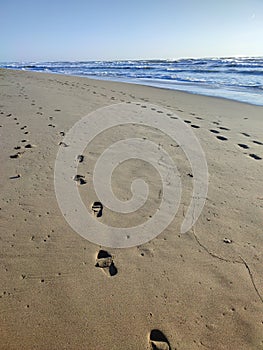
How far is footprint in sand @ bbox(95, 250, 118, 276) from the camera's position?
2.09 m

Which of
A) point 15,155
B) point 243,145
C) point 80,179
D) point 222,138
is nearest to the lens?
point 80,179

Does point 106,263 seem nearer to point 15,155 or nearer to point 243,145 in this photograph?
point 15,155

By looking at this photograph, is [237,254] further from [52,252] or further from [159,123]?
[159,123]

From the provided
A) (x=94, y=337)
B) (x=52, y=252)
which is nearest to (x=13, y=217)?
(x=52, y=252)

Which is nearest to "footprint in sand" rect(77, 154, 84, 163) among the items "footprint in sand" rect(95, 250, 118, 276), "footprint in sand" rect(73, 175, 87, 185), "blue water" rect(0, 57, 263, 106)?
"footprint in sand" rect(73, 175, 87, 185)

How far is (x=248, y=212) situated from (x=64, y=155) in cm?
261

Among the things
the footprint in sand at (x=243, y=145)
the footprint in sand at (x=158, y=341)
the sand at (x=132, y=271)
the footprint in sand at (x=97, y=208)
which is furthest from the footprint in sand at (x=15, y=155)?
the footprint in sand at (x=243, y=145)

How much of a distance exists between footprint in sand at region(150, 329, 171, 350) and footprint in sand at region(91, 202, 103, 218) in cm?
131

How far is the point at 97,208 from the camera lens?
9.47 feet

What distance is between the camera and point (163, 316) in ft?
5.73

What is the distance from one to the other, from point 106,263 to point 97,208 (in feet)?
2.68

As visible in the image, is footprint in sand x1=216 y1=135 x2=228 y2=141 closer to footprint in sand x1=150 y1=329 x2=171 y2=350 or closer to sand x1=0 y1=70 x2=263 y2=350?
sand x1=0 y1=70 x2=263 y2=350

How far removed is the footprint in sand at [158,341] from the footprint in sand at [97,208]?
1312 mm

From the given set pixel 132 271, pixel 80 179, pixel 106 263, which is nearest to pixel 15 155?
pixel 80 179
